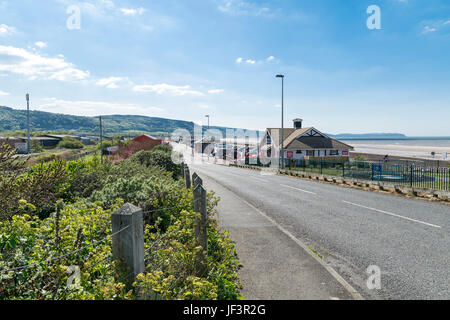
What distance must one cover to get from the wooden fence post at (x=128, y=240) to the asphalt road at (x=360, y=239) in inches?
89.1

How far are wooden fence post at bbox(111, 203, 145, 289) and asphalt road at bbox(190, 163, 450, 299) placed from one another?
89.1 inches

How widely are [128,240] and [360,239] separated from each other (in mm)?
6366

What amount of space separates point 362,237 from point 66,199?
8.41 meters

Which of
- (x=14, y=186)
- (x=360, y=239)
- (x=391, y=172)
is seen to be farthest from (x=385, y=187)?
(x=14, y=186)

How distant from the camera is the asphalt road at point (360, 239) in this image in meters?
4.86

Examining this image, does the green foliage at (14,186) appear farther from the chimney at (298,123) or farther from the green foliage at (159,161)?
the chimney at (298,123)

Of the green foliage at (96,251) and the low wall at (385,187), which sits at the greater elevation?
the green foliage at (96,251)

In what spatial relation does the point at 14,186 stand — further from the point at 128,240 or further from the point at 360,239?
the point at 360,239

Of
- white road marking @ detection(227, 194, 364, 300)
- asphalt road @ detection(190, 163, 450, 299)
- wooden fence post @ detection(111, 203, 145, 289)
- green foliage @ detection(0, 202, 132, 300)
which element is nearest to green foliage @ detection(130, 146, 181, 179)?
asphalt road @ detection(190, 163, 450, 299)

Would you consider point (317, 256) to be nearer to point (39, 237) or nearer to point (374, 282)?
point (374, 282)

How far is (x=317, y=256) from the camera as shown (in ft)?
20.0

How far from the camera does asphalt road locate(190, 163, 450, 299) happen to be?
486cm

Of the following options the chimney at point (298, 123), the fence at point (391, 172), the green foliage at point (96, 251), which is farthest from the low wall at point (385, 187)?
the chimney at point (298, 123)

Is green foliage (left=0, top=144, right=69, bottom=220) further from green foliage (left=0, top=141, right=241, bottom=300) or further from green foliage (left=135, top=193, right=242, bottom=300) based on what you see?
green foliage (left=135, top=193, right=242, bottom=300)
